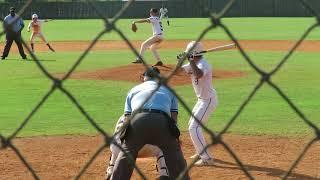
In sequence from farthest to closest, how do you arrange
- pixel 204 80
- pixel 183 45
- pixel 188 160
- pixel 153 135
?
pixel 183 45 < pixel 188 160 < pixel 204 80 < pixel 153 135

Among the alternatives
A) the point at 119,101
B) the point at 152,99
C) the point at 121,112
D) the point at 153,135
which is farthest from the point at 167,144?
the point at 119,101

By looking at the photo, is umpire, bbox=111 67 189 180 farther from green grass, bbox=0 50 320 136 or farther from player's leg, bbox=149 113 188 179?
green grass, bbox=0 50 320 136

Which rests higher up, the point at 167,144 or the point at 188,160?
the point at 188,160

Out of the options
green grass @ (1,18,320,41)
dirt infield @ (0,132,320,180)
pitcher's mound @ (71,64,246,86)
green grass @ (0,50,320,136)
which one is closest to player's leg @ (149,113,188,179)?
dirt infield @ (0,132,320,180)

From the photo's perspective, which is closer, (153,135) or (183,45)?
(153,135)

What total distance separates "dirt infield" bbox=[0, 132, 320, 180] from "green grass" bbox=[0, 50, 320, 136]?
0.64m

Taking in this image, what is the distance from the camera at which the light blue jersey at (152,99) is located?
6.05 metres

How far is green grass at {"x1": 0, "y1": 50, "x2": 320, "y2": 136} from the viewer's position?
10602mm

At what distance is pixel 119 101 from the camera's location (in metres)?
13.1

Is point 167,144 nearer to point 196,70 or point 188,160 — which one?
point 196,70

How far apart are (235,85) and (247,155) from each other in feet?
21.7

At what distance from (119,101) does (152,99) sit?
7.14 metres

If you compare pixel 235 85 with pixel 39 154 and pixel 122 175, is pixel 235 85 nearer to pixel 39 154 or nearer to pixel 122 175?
pixel 39 154

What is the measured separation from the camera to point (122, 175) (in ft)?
19.5
